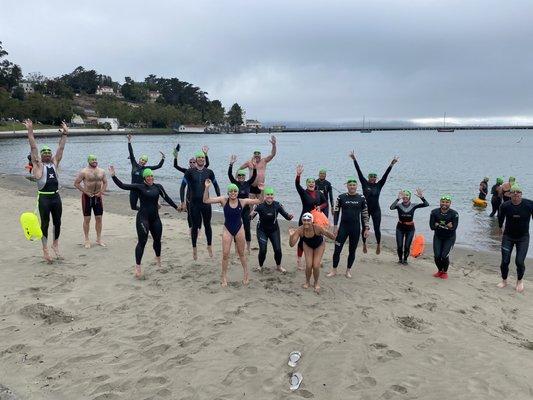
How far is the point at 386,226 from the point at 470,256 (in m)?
4.04

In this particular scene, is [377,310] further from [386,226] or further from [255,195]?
[386,226]

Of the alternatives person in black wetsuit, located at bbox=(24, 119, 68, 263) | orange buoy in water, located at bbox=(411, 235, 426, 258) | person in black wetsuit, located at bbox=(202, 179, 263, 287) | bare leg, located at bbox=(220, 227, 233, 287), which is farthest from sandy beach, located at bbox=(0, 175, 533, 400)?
orange buoy in water, located at bbox=(411, 235, 426, 258)

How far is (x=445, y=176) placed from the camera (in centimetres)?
3403

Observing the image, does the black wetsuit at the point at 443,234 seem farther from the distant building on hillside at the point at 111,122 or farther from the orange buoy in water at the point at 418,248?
the distant building on hillside at the point at 111,122

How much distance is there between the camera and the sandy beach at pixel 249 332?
15.3 ft

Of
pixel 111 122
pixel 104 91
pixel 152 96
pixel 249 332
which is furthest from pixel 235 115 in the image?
pixel 249 332

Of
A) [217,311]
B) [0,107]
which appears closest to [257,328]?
[217,311]

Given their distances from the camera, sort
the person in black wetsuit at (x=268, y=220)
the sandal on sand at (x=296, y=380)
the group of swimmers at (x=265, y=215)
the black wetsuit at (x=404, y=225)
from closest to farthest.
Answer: the sandal on sand at (x=296, y=380)
the group of swimmers at (x=265, y=215)
the person in black wetsuit at (x=268, y=220)
the black wetsuit at (x=404, y=225)

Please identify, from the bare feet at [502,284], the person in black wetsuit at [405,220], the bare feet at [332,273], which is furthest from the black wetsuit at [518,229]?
the bare feet at [332,273]

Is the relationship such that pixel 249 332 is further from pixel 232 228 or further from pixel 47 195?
pixel 47 195

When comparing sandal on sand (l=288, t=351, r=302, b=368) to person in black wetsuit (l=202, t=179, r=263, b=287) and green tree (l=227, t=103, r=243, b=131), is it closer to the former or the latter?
person in black wetsuit (l=202, t=179, r=263, b=287)

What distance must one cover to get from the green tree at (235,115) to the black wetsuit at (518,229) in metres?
175

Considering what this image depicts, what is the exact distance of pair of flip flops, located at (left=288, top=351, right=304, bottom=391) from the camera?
4.66 m

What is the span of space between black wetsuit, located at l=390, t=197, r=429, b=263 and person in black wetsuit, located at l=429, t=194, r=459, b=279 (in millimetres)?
564
